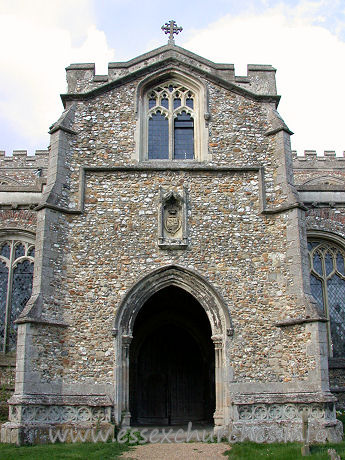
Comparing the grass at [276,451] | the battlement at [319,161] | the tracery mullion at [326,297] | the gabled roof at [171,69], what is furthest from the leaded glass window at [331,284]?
the battlement at [319,161]

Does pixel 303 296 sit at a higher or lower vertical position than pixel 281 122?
lower

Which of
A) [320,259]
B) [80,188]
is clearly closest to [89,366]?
[80,188]

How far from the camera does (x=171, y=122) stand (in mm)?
15461

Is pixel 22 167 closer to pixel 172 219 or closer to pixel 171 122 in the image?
pixel 171 122

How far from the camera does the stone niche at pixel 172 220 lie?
13680 millimetres

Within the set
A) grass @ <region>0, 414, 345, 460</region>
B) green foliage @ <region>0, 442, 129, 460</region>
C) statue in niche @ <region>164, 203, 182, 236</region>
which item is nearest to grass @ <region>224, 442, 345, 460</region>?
grass @ <region>0, 414, 345, 460</region>

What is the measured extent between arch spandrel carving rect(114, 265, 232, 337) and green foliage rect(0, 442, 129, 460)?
2.79m

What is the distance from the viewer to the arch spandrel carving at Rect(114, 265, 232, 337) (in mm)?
13094

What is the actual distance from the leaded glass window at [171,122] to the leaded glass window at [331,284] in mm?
4836

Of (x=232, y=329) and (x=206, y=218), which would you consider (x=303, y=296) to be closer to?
(x=232, y=329)

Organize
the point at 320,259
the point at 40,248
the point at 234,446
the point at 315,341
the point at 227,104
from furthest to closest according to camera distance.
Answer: the point at 320,259
the point at 227,104
the point at 40,248
the point at 315,341
the point at 234,446

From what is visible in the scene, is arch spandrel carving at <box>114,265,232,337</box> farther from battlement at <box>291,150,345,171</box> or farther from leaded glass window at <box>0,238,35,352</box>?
battlement at <box>291,150,345,171</box>

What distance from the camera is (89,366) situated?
12.7m

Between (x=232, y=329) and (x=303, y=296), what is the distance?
1835mm
